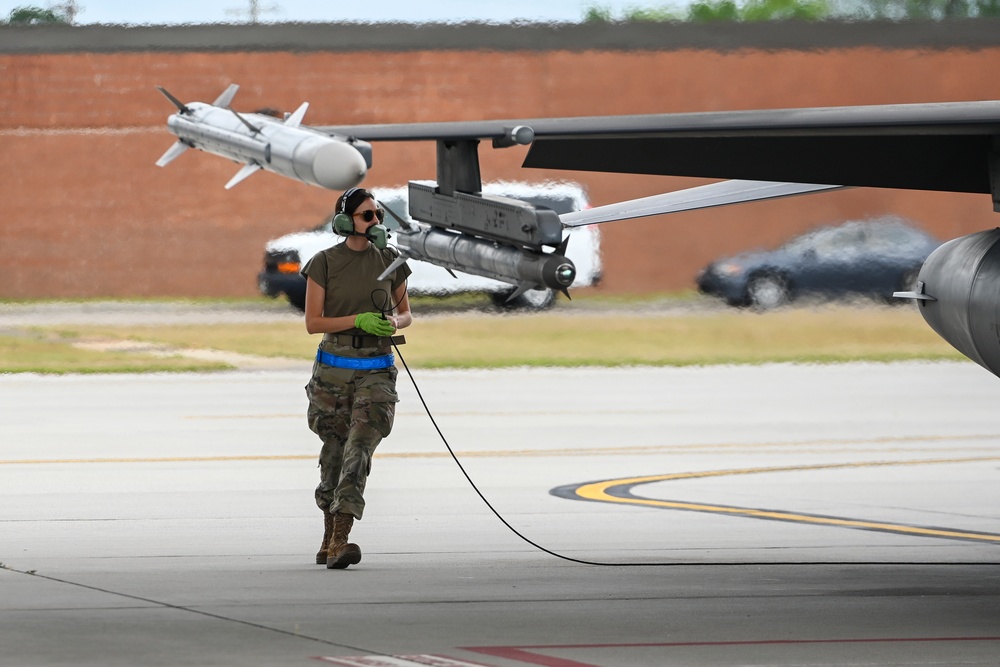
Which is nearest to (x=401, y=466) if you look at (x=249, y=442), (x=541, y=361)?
(x=249, y=442)

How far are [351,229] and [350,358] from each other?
2.64ft

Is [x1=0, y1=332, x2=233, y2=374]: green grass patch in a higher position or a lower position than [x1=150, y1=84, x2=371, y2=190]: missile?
higher

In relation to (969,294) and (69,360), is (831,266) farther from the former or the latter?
(969,294)

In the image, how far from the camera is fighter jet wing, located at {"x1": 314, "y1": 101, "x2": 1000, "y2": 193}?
29.3 feet

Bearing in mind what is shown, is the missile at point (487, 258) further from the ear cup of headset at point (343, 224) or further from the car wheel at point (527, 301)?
the car wheel at point (527, 301)

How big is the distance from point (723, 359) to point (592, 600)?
21.3 m

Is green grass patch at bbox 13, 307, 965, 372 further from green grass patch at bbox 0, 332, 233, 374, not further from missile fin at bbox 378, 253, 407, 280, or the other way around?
missile fin at bbox 378, 253, 407, 280

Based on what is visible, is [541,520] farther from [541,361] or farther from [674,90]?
[674,90]

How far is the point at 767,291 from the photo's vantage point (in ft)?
106

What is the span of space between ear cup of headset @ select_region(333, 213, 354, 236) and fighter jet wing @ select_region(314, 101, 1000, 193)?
923 millimetres

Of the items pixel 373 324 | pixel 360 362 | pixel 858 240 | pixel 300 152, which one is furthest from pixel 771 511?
pixel 858 240

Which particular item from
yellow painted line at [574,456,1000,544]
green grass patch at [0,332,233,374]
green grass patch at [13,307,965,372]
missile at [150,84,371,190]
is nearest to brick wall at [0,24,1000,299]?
green grass patch at [0,332,233,374]

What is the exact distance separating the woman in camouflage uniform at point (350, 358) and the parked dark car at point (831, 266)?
789 inches

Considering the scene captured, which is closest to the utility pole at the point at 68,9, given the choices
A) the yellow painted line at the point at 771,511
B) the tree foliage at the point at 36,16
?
the tree foliage at the point at 36,16
